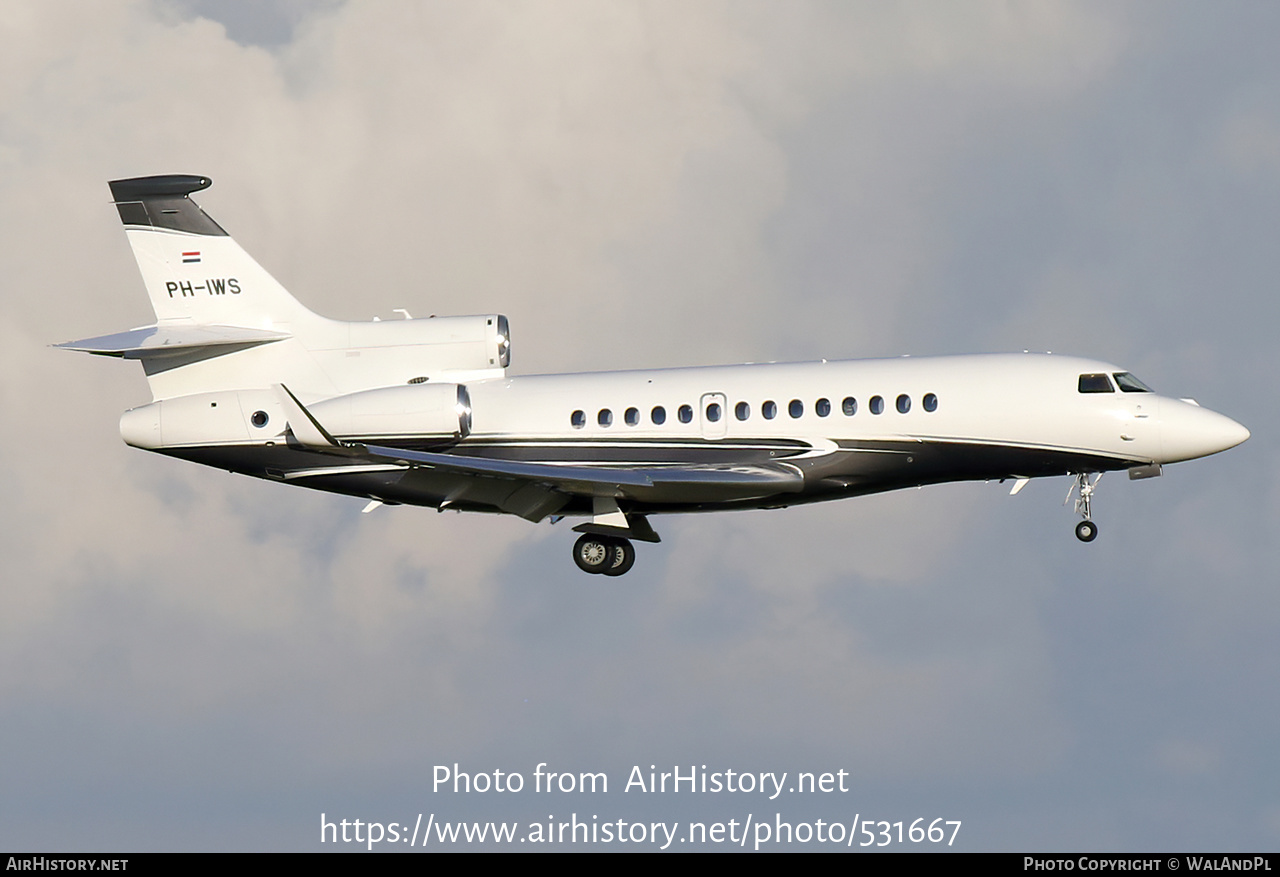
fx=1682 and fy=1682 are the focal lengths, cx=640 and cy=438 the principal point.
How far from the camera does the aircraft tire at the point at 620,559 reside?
3180 cm

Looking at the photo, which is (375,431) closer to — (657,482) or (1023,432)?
(657,482)

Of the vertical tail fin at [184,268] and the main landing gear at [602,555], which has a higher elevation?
the vertical tail fin at [184,268]

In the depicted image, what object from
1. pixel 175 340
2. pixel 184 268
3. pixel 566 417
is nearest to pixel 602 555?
pixel 566 417

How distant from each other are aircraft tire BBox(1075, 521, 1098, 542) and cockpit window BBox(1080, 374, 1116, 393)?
2410 millimetres

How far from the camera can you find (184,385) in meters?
32.0

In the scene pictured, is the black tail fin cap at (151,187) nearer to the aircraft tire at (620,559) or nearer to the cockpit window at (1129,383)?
the aircraft tire at (620,559)

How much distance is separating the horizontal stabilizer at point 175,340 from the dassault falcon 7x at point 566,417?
0.15 ft

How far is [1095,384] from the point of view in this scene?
29312mm

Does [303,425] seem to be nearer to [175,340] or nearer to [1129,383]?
[175,340]

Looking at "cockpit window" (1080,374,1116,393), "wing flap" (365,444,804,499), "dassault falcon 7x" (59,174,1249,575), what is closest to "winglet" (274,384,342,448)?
"dassault falcon 7x" (59,174,1249,575)

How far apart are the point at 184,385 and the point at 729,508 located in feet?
34.8

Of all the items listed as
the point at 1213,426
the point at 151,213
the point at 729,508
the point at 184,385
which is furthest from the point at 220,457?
the point at 1213,426

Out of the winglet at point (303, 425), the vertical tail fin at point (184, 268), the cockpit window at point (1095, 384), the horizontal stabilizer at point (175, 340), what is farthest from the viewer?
the vertical tail fin at point (184, 268)

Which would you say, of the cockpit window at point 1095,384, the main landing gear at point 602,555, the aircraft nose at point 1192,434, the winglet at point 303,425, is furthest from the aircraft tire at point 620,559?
the aircraft nose at point 1192,434
